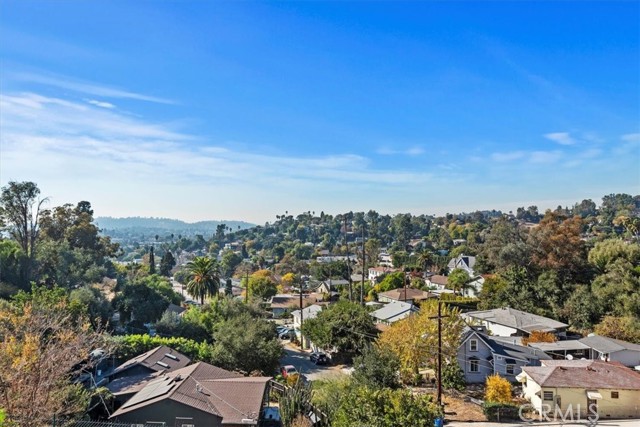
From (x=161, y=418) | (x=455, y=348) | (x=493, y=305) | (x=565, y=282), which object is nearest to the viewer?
(x=161, y=418)

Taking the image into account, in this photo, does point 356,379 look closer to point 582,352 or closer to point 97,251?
point 582,352

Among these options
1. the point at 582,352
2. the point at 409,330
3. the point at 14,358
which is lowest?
the point at 582,352

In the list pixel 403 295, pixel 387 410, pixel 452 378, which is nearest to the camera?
pixel 387 410

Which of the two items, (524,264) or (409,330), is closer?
(409,330)

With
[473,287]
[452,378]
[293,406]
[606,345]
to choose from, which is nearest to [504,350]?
[452,378]

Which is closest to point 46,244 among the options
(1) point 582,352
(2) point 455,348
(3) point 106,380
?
(3) point 106,380

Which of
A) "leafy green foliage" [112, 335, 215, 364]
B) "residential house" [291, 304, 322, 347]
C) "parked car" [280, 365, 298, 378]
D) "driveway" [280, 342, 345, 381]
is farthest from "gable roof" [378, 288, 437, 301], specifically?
"leafy green foliage" [112, 335, 215, 364]

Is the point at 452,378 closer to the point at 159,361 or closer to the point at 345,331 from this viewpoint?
the point at 345,331
